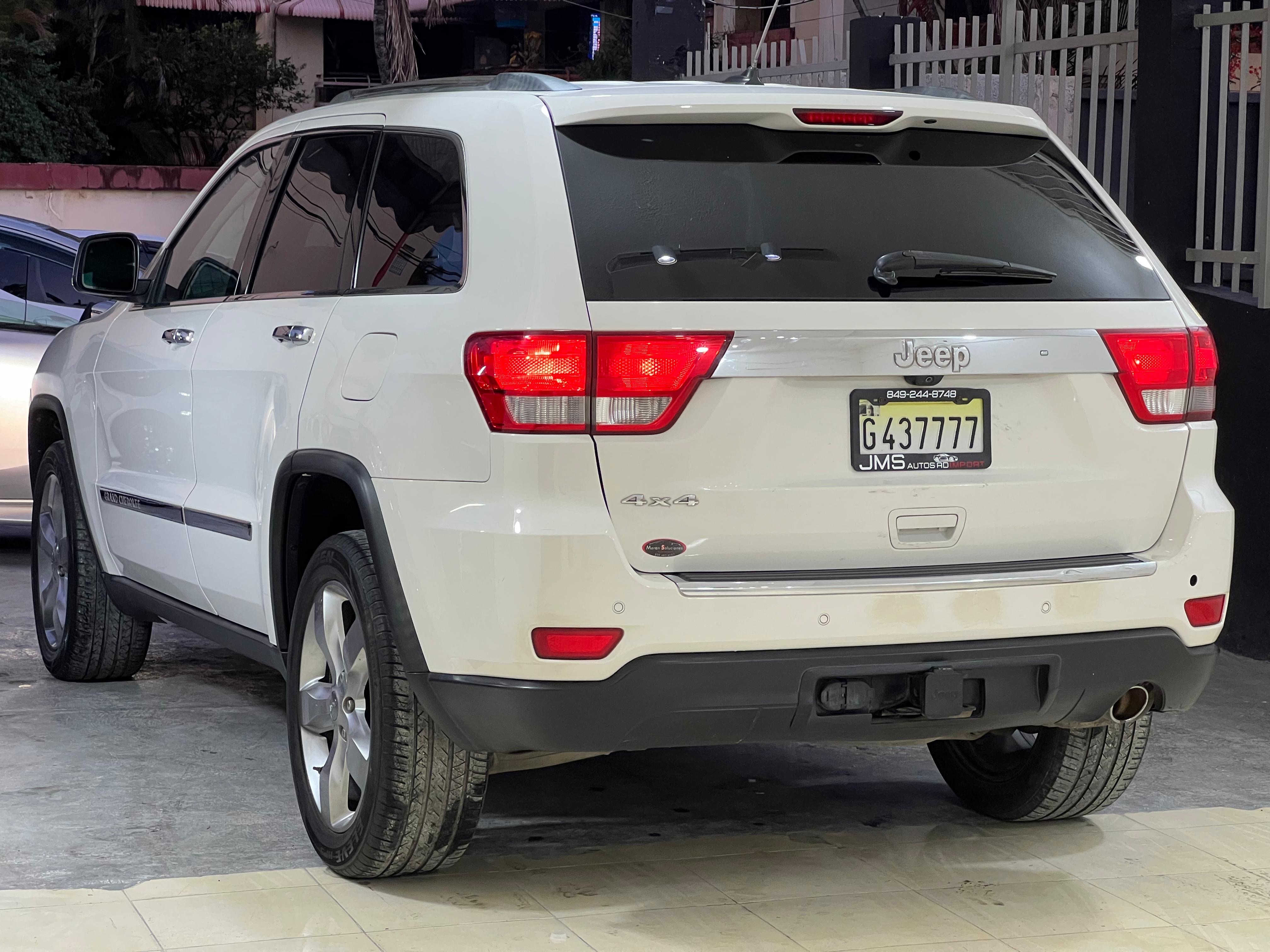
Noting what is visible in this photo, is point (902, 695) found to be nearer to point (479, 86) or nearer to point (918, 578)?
point (918, 578)

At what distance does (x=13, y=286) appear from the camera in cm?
859

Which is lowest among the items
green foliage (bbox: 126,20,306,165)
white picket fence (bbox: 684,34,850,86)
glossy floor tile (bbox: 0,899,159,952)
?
glossy floor tile (bbox: 0,899,159,952)

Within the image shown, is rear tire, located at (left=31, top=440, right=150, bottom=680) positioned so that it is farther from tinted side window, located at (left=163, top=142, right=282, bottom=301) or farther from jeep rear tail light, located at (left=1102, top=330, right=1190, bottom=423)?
jeep rear tail light, located at (left=1102, top=330, right=1190, bottom=423)

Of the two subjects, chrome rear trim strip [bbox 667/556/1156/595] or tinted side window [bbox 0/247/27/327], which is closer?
chrome rear trim strip [bbox 667/556/1156/595]

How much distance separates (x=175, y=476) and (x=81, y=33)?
2574 cm

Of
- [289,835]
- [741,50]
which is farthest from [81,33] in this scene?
[289,835]

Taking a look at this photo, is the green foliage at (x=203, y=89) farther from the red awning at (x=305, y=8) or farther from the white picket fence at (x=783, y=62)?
the white picket fence at (x=783, y=62)

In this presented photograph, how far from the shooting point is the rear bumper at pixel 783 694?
358 cm

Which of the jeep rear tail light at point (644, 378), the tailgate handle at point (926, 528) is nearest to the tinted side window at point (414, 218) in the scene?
the jeep rear tail light at point (644, 378)

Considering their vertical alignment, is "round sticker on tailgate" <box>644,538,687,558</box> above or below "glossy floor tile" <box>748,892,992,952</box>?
above

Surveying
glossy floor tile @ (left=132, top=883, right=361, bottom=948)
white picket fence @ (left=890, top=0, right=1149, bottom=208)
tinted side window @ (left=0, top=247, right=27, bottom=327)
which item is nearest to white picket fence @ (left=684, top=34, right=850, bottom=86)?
white picket fence @ (left=890, top=0, right=1149, bottom=208)

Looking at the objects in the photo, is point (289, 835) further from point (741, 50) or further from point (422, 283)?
point (741, 50)

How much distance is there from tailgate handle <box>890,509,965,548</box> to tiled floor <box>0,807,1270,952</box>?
903 mm

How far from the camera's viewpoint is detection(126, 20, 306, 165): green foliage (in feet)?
96.8
